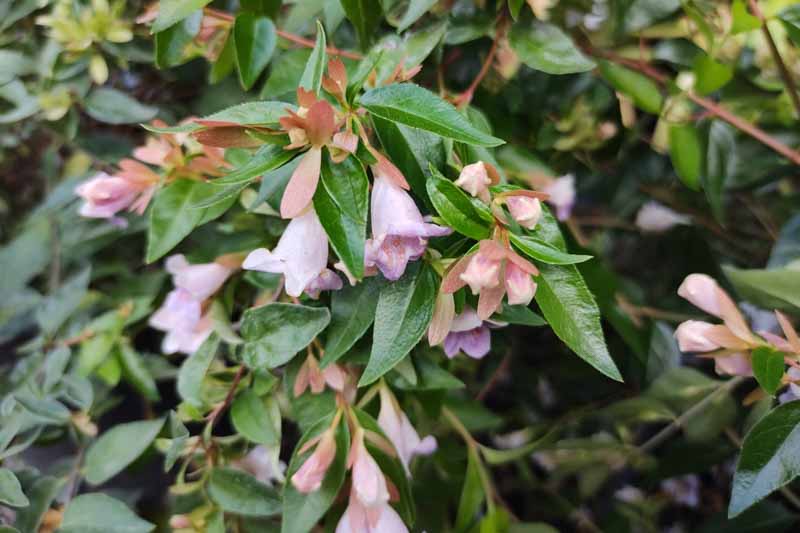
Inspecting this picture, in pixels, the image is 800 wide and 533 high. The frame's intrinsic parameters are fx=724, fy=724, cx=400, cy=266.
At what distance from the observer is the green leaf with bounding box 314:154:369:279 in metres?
0.37

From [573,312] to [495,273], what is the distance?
57 millimetres

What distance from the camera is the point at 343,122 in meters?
0.41

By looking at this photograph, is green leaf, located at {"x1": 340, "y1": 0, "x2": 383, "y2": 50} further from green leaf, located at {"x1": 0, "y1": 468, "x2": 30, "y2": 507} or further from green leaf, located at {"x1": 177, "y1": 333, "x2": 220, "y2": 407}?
green leaf, located at {"x1": 0, "y1": 468, "x2": 30, "y2": 507}

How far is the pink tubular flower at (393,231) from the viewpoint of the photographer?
38 centimetres

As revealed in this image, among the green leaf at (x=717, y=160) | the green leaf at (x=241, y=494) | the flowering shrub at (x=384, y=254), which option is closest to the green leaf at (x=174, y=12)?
the flowering shrub at (x=384, y=254)

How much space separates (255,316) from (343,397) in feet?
0.27

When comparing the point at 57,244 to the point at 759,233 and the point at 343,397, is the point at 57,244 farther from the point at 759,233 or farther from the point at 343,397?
the point at 759,233

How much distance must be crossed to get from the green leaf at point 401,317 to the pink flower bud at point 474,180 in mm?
56

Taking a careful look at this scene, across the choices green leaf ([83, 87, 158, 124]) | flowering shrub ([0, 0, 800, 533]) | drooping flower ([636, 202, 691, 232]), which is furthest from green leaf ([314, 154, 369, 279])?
drooping flower ([636, 202, 691, 232])

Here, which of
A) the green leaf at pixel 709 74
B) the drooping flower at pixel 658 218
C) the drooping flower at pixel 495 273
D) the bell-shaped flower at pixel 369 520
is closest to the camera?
the drooping flower at pixel 495 273

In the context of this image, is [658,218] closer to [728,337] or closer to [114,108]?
[728,337]

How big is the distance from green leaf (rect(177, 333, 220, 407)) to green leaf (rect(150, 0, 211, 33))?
0.22 m

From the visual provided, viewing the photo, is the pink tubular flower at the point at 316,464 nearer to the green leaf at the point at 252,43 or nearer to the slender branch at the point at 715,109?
the green leaf at the point at 252,43

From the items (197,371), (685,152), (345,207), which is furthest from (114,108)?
(685,152)
